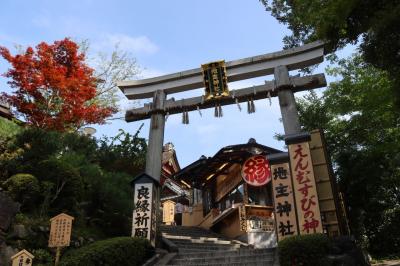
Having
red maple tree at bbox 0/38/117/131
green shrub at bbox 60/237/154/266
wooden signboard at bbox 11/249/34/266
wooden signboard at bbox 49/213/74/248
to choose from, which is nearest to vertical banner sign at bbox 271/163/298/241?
green shrub at bbox 60/237/154/266

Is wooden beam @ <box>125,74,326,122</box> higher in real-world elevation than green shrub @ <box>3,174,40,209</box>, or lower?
higher

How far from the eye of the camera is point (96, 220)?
1309 centimetres

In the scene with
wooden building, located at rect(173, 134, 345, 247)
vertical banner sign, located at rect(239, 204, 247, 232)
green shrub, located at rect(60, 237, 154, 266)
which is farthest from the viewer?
vertical banner sign, located at rect(239, 204, 247, 232)

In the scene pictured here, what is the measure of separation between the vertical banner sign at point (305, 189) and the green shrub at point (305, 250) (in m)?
0.79

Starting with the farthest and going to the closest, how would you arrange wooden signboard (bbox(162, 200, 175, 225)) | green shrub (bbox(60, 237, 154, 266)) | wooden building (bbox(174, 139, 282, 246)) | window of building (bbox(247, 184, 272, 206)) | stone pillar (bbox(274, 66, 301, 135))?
wooden signboard (bbox(162, 200, 175, 225)) → window of building (bbox(247, 184, 272, 206)) → wooden building (bbox(174, 139, 282, 246)) → stone pillar (bbox(274, 66, 301, 135)) → green shrub (bbox(60, 237, 154, 266))

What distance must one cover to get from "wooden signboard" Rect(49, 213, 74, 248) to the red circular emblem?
1000cm

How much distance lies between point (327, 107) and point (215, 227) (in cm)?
861

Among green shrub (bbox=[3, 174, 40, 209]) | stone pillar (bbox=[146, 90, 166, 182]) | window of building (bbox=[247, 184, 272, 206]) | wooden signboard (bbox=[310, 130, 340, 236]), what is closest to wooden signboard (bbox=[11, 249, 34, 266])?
green shrub (bbox=[3, 174, 40, 209])

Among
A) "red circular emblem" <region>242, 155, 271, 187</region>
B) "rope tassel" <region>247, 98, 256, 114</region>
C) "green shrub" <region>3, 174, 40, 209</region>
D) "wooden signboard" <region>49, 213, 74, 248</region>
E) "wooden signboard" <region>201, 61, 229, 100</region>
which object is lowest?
"wooden signboard" <region>49, 213, 74, 248</region>

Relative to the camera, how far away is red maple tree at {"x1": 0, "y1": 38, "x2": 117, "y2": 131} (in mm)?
18266

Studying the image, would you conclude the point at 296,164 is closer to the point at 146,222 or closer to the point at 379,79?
the point at 146,222

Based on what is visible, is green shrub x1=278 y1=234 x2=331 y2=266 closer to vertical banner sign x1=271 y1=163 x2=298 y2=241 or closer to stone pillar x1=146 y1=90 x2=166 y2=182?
vertical banner sign x1=271 y1=163 x2=298 y2=241

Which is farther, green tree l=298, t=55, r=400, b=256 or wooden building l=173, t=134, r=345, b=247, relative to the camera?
green tree l=298, t=55, r=400, b=256

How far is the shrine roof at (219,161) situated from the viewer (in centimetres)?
1938
